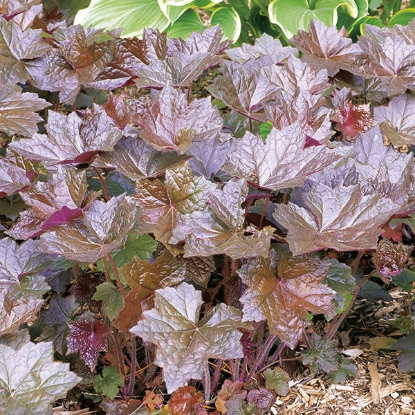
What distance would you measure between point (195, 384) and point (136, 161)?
0.65m

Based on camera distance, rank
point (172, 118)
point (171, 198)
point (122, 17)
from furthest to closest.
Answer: point (122, 17), point (172, 118), point (171, 198)

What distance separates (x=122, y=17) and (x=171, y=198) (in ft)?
7.08

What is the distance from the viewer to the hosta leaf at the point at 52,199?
1306 mm

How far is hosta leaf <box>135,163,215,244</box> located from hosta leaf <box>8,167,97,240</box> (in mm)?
118

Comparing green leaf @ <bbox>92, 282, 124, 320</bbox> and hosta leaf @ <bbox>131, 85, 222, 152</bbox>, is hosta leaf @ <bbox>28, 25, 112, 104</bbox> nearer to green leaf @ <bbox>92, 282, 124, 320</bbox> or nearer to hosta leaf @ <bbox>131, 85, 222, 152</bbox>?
hosta leaf @ <bbox>131, 85, 222, 152</bbox>

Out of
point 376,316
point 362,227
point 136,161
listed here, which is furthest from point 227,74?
point 376,316

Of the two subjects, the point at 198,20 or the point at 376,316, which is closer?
the point at 376,316

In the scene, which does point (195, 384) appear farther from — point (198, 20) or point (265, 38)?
point (198, 20)

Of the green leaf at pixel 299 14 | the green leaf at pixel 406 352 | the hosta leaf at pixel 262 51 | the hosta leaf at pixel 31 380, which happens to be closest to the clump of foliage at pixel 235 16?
the green leaf at pixel 299 14

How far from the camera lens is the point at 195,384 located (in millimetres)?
1643

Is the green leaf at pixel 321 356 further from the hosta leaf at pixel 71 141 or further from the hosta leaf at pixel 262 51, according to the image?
the hosta leaf at pixel 262 51

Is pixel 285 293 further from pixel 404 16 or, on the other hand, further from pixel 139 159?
pixel 404 16

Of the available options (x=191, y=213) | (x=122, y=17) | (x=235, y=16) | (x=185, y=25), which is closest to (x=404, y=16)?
(x=235, y=16)

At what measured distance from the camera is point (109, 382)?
1521mm
